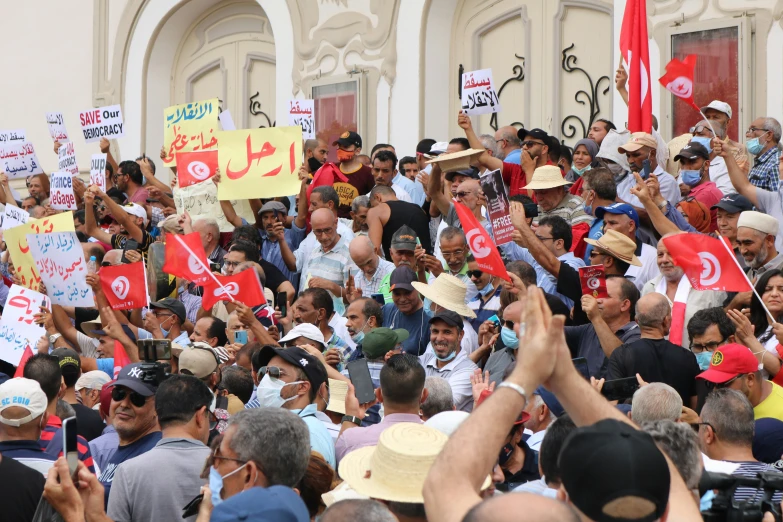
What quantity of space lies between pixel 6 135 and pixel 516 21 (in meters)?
6.36

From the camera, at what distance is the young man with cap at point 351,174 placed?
11.7m

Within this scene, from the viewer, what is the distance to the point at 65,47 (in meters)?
19.5

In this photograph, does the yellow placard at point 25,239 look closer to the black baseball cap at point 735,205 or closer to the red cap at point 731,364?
the black baseball cap at point 735,205

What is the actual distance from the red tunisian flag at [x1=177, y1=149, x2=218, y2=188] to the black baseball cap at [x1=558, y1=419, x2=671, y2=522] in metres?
8.84

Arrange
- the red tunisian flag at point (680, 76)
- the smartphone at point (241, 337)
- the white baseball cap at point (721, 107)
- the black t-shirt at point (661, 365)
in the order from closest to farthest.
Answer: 1. the black t-shirt at point (661, 365)
2. the smartphone at point (241, 337)
3. the red tunisian flag at point (680, 76)
4. the white baseball cap at point (721, 107)

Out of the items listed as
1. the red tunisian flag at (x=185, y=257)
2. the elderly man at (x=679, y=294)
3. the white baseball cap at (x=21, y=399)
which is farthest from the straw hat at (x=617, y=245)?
the white baseball cap at (x=21, y=399)

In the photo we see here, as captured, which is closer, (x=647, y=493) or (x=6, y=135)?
(x=647, y=493)

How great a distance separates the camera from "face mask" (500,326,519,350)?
6.94 m

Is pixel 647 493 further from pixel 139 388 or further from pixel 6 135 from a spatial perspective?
pixel 6 135

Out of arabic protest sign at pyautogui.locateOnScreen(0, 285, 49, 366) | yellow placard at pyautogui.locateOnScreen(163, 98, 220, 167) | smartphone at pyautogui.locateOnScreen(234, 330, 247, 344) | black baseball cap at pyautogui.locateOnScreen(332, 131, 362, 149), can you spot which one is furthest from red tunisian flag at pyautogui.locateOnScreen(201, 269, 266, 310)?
black baseball cap at pyautogui.locateOnScreen(332, 131, 362, 149)

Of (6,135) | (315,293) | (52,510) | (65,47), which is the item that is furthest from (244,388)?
(65,47)

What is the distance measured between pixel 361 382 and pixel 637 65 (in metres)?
5.67

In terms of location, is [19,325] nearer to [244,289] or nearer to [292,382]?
[244,289]

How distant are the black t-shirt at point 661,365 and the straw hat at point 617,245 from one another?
1336mm
